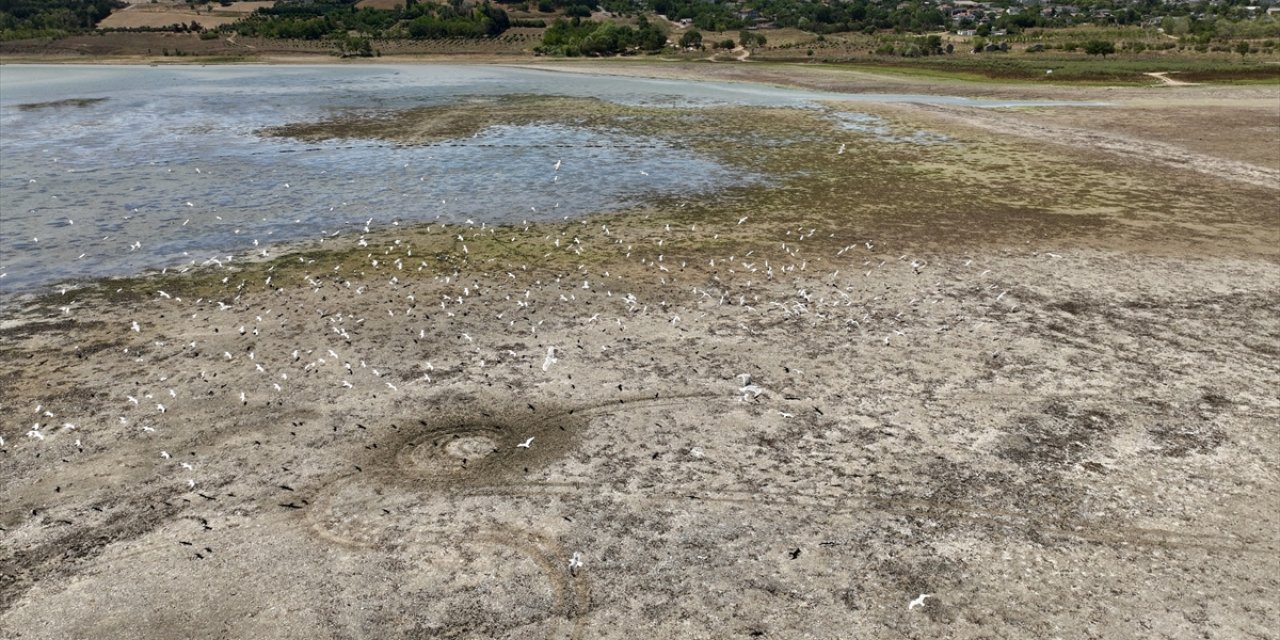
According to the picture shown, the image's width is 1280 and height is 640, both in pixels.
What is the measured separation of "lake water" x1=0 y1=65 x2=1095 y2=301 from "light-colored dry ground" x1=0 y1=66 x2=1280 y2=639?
10.4 ft

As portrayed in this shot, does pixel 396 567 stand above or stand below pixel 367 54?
below

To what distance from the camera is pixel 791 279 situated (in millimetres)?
19688

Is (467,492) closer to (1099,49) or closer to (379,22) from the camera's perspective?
(1099,49)

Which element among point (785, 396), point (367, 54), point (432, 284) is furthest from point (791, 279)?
point (367, 54)

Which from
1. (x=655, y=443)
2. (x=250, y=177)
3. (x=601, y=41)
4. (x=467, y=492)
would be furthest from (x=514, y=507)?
(x=601, y=41)

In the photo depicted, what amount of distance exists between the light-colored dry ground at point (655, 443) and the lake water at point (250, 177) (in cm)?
316

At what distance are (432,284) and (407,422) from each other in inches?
261

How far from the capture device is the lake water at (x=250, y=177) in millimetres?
22641

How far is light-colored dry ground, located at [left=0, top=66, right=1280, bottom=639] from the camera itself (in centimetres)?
964

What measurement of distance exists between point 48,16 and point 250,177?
120m

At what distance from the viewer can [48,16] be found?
12212 cm

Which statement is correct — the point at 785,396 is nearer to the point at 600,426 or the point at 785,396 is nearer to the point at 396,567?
the point at 600,426

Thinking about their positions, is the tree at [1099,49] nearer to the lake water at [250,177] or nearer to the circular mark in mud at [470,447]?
the lake water at [250,177]

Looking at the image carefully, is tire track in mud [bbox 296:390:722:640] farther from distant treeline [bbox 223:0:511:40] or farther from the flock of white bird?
distant treeline [bbox 223:0:511:40]
